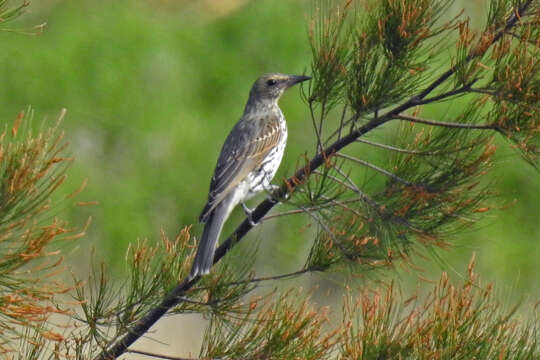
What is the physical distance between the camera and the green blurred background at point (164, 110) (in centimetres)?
1527

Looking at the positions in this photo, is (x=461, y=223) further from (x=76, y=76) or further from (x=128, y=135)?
(x=76, y=76)

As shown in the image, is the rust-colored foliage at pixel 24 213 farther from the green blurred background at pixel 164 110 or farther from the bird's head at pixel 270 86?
the green blurred background at pixel 164 110

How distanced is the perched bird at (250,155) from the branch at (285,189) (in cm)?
38

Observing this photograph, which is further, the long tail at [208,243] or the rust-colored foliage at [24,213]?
the long tail at [208,243]

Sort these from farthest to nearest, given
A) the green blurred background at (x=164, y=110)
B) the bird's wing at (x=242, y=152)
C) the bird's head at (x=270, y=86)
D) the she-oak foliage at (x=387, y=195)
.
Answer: the green blurred background at (x=164, y=110)
the bird's head at (x=270, y=86)
the bird's wing at (x=242, y=152)
the she-oak foliage at (x=387, y=195)

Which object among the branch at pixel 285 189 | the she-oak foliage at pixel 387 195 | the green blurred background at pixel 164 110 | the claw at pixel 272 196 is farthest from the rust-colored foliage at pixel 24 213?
the green blurred background at pixel 164 110

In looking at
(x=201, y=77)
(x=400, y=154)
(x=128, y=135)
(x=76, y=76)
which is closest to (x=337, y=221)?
(x=400, y=154)

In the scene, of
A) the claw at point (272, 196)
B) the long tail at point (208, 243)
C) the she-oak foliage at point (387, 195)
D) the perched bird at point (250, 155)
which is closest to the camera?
the she-oak foliage at point (387, 195)

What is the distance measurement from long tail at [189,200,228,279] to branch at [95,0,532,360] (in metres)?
0.04

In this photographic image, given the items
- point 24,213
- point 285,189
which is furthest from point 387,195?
point 24,213

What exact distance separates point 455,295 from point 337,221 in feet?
1.67

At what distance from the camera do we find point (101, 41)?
18.3 m

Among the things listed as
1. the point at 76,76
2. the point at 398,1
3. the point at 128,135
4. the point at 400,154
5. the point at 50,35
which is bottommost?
the point at 400,154

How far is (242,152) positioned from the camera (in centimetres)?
497
